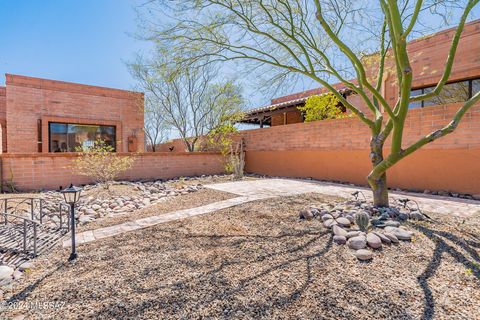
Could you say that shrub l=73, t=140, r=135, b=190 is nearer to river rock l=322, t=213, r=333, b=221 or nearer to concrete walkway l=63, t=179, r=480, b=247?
concrete walkway l=63, t=179, r=480, b=247

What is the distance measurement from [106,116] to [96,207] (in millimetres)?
7893

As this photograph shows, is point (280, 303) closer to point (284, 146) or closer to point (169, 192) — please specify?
point (169, 192)

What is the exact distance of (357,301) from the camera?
6.28ft

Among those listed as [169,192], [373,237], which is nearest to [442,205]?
[373,237]

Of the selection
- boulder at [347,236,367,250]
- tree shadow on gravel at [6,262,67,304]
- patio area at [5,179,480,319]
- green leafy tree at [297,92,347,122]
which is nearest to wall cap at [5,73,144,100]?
green leafy tree at [297,92,347,122]

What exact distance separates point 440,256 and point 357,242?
0.85 meters

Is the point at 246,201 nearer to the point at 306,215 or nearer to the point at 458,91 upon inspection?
the point at 306,215

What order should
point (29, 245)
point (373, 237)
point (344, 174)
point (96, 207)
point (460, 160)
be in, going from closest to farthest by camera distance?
point (373, 237) < point (29, 245) < point (96, 207) < point (460, 160) < point (344, 174)

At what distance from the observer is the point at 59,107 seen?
10625 millimetres

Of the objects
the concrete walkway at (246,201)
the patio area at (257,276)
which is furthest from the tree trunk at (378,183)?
the concrete walkway at (246,201)

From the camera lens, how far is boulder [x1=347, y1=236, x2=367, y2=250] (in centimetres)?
283

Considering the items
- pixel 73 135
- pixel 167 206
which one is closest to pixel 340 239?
pixel 167 206

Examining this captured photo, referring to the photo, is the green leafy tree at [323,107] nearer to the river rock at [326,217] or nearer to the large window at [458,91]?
the large window at [458,91]

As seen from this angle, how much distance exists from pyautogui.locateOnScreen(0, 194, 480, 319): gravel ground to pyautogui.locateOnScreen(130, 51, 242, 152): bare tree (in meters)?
9.64
